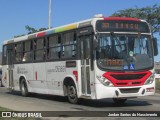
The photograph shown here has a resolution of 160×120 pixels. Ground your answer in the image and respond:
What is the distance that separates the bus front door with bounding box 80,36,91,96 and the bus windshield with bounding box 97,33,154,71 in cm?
61

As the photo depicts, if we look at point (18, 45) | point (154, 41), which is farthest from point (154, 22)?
point (154, 41)

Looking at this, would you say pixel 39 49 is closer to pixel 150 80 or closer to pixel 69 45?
pixel 69 45

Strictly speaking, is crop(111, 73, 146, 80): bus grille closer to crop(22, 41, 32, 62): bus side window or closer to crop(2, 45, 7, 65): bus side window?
crop(22, 41, 32, 62): bus side window

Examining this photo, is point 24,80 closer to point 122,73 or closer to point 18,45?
point 18,45

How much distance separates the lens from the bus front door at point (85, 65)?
16.4m

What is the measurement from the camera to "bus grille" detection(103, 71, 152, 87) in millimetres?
15859

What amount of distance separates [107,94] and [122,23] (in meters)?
2.75

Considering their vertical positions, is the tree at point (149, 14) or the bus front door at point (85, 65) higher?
the tree at point (149, 14)

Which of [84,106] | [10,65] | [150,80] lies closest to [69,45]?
[84,106]

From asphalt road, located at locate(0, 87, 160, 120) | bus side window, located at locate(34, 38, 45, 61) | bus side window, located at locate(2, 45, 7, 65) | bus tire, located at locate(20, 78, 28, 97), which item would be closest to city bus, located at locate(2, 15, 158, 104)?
asphalt road, located at locate(0, 87, 160, 120)

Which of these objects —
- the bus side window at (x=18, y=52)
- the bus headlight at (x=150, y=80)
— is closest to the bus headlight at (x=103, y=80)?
the bus headlight at (x=150, y=80)

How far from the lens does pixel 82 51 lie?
16812 millimetres

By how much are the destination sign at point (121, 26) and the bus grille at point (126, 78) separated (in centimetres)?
162

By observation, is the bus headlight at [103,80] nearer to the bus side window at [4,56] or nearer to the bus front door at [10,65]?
the bus front door at [10,65]
